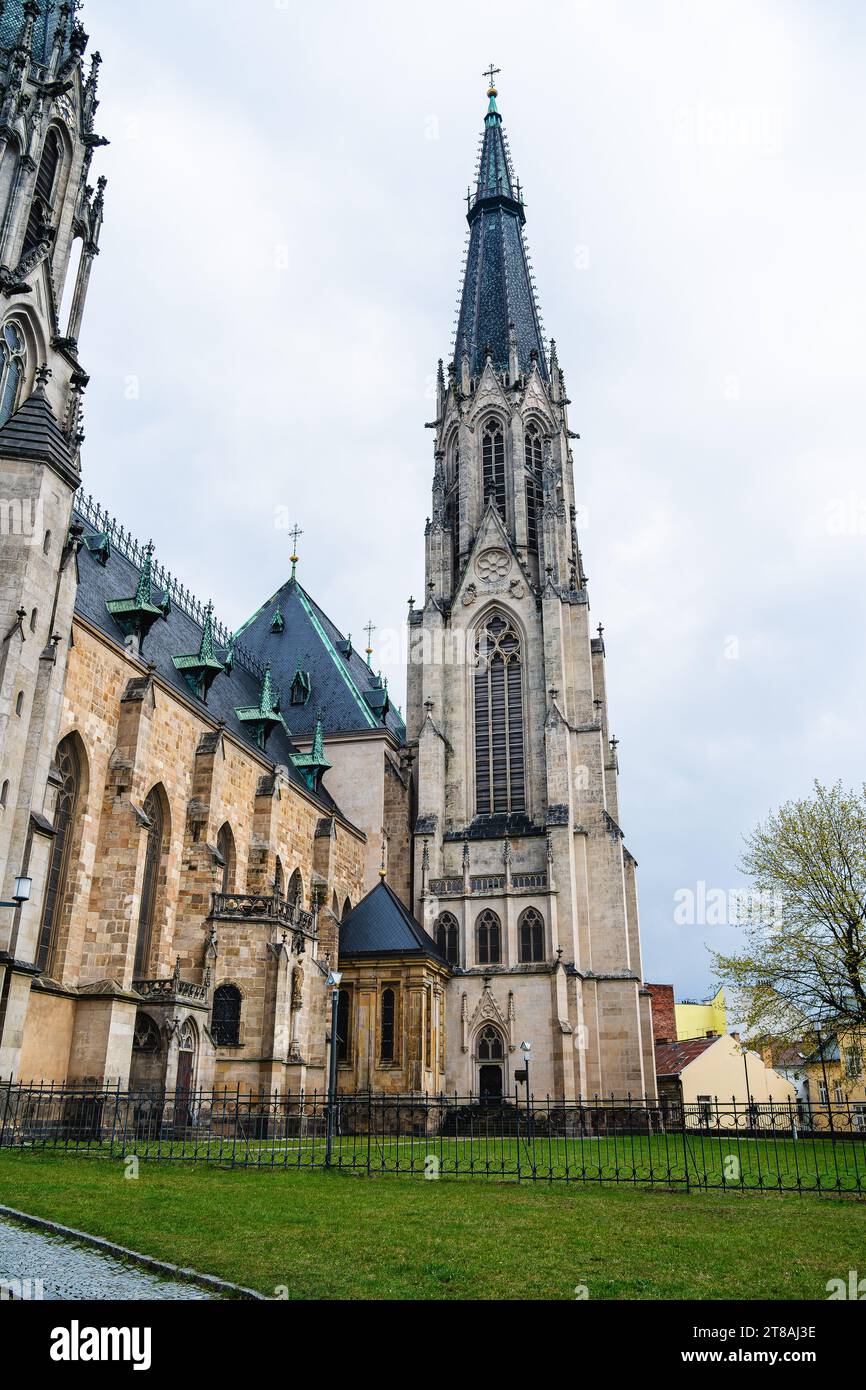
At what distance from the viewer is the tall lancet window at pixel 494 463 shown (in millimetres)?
52375

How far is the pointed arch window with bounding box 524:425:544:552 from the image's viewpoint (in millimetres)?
51219

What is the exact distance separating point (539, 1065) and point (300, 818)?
44.3 ft

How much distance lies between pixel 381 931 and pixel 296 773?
728cm

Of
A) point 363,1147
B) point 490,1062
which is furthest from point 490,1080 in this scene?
point 363,1147

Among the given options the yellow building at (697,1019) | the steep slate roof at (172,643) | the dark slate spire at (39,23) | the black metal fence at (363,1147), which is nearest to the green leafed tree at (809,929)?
the black metal fence at (363,1147)

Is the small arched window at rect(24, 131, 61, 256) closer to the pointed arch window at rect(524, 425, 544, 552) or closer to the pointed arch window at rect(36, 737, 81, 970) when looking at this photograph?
the pointed arch window at rect(36, 737, 81, 970)

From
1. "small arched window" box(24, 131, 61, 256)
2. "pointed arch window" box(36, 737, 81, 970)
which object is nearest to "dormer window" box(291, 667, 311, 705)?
"pointed arch window" box(36, 737, 81, 970)

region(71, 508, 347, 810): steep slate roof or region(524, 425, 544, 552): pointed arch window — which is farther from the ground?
region(524, 425, 544, 552): pointed arch window

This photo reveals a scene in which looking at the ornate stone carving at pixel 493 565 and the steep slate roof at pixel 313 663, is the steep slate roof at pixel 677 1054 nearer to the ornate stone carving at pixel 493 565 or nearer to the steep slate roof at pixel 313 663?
the steep slate roof at pixel 313 663

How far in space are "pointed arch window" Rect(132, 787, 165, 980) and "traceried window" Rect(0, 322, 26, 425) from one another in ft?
36.4

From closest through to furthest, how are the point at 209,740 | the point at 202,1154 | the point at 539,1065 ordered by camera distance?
1. the point at 202,1154
2. the point at 209,740
3. the point at 539,1065
